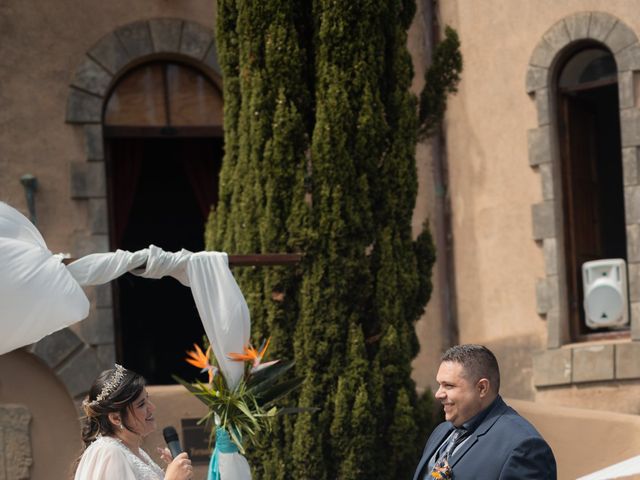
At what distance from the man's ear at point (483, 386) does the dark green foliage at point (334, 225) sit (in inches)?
165

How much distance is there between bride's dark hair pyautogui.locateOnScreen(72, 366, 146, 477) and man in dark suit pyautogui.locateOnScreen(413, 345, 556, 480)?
4.06 feet

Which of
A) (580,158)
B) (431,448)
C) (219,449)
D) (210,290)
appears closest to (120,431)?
(431,448)

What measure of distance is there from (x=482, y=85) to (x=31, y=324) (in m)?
6.17

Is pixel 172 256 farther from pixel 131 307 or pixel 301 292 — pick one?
pixel 131 307

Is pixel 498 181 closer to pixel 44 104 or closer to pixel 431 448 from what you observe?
pixel 44 104

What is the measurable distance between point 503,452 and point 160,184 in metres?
10.2

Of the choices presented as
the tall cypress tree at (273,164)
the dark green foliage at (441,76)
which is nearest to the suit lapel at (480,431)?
the tall cypress tree at (273,164)

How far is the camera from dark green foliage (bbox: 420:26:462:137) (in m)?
10.2

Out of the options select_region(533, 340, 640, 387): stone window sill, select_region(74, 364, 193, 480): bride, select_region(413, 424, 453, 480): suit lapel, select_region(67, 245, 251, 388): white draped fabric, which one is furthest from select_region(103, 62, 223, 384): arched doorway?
select_region(413, 424, 453, 480): suit lapel

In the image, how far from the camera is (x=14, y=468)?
10.8 metres

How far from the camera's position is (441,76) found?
10211mm

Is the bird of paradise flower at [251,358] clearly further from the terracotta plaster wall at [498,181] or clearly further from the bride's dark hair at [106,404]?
the terracotta plaster wall at [498,181]

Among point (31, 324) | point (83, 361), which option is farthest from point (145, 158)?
point (31, 324)

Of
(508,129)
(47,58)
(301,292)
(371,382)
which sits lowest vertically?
(371,382)
